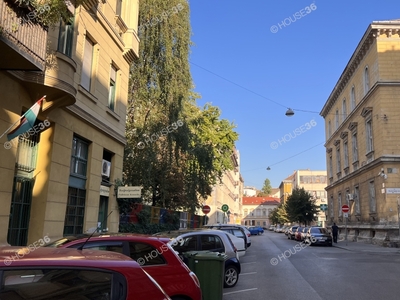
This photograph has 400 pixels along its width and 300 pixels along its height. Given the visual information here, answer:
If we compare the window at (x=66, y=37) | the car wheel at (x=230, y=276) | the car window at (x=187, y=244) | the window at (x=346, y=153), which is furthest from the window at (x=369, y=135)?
the window at (x=66, y=37)

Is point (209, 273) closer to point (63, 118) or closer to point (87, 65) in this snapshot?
point (63, 118)

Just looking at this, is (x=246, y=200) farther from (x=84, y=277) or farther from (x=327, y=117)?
(x=84, y=277)

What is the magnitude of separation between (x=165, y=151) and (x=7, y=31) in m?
13.0

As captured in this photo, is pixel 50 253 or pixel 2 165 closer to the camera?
pixel 50 253

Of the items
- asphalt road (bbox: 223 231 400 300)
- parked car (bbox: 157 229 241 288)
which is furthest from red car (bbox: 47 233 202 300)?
asphalt road (bbox: 223 231 400 300)

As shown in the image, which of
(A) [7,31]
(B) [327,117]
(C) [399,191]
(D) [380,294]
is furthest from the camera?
(B) [327,117]

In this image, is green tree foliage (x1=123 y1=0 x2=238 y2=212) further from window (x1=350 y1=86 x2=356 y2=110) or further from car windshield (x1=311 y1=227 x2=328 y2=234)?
window (x1=350 y1=86 x2=356 y2=110)

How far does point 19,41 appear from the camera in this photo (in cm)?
789

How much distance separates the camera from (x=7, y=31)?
747cm

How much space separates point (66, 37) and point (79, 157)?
398cm

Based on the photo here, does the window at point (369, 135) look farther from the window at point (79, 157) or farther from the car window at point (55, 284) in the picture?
the car window at point (55, 284)

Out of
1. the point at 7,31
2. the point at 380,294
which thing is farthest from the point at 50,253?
the point at 380,294

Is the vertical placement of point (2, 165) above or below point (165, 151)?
below

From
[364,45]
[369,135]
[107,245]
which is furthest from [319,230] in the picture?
[107,245]
